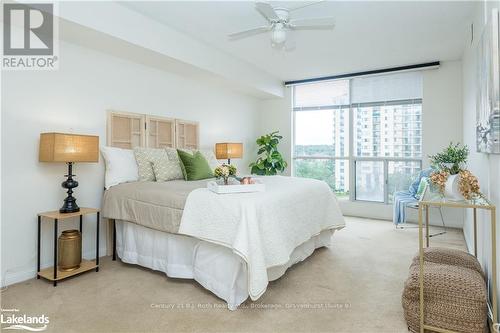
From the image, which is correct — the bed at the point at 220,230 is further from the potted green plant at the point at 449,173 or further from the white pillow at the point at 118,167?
the potted green plant at the point at 449,173

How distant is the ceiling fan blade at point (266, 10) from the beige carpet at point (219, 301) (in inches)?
91.3

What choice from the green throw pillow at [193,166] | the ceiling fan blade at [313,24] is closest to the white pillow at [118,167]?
the green throw pillow at [193,166]

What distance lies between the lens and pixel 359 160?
566 cm

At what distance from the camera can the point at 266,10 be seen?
2.48m

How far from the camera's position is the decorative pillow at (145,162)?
338 centimetres

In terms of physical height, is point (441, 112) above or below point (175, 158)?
above

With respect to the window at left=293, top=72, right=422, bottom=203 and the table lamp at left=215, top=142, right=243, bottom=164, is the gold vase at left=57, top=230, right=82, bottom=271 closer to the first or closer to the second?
the table lamp at left=215, top=142, right=243, bottom=164

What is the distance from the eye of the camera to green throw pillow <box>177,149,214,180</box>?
3.53 metres

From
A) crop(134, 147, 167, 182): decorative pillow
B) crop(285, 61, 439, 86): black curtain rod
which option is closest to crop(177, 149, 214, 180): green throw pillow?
crop(134, 147, 167, 182): decorative pillow

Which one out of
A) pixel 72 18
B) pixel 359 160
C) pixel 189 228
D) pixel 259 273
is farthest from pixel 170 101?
pixel 359 160

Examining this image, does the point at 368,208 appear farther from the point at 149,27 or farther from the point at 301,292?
the point at 149,27

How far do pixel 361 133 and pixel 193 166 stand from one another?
3500 mm
